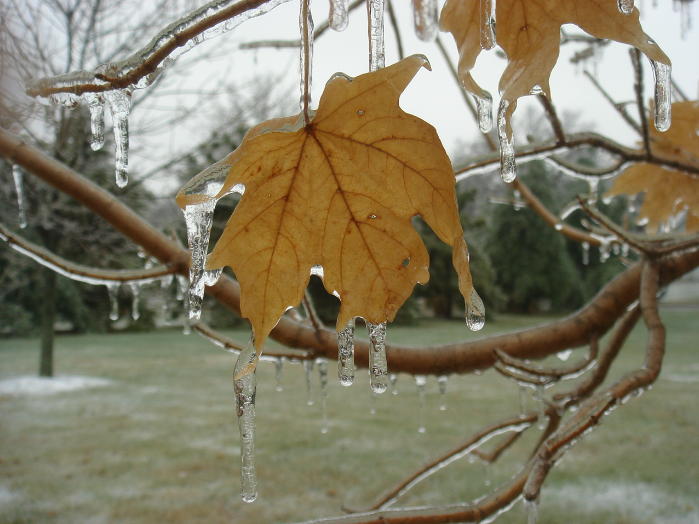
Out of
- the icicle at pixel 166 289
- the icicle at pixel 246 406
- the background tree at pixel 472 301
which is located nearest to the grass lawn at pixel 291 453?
the icicle at pixel 166 289

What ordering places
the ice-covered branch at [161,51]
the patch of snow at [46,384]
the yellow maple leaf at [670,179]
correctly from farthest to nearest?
the patch of snow at [46,384] < the yellow maple leaf at [670,179] < the ice-covered branch at [161,51]

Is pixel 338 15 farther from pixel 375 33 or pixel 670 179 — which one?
pixel 670 179

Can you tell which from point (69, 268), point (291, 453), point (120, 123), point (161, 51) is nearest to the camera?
point (161, 51)

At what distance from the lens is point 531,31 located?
0.33 m

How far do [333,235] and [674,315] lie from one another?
14859 millimetres

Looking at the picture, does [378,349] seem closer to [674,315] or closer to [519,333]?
[519,333]

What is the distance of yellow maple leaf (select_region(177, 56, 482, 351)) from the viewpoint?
0.30 meters

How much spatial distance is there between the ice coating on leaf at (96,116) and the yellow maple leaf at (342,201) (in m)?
0.11

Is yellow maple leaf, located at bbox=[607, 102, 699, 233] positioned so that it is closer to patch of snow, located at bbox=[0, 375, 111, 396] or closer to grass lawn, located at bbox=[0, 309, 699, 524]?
grass lawn, located at bbox=[0, 309, 699, 524]

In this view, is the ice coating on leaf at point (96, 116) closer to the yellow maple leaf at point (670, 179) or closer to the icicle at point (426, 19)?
the icicle at point (426, 19)

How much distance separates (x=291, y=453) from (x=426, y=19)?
14.6ft

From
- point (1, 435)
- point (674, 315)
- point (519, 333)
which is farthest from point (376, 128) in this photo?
point (674, 315)

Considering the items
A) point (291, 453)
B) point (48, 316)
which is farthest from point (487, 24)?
point (48, 316)

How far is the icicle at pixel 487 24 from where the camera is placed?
12.2 inches
